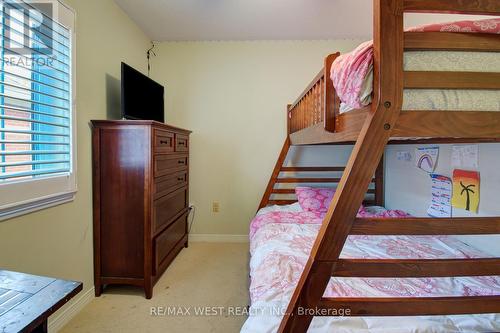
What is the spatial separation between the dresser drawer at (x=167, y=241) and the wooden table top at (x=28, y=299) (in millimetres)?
1278

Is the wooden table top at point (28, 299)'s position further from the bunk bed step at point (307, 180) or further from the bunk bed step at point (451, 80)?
the bunk bed step at point (307, 180)

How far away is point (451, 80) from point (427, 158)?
1.79 meters

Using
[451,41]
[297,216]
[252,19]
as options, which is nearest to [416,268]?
[451,41]

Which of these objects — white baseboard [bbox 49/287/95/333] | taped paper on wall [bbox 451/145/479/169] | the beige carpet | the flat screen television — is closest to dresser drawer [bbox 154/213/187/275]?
the beige carpet

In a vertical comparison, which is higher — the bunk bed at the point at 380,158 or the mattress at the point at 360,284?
the bunk bed at the point at 380,158

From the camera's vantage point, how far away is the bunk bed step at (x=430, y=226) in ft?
2.52

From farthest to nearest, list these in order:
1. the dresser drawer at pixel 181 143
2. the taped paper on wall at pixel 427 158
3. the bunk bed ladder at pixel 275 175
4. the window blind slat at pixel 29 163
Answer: the bunk bed ladder at pixel 275 175, the dresser drawer at pixel 181 143, the taped paper on wall at pixel 427 158, the window blind slat at pixel 29 163

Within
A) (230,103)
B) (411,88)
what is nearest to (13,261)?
(411,88)

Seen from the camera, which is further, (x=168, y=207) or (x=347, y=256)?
(x=168, y=207)

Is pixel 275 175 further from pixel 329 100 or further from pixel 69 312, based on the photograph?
pixel 69 312

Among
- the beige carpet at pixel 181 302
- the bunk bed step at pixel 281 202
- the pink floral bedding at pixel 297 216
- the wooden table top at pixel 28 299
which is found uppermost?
the wooden table top at pixel 28 299

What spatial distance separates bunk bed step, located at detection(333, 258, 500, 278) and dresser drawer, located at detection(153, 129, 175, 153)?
1.65 m

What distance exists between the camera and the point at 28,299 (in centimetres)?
69

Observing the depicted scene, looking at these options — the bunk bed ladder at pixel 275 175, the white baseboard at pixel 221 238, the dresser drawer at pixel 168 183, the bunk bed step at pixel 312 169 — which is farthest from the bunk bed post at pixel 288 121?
the white baseboard at pixel 221 238
